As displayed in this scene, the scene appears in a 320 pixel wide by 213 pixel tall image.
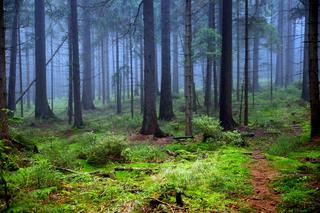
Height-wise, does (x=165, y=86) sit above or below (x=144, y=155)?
above

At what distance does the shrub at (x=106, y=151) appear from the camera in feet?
28.9

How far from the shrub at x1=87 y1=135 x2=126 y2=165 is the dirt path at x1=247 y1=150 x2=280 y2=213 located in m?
3.86

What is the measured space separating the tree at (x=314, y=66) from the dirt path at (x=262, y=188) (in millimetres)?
3265

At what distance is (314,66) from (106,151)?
26.6 ft

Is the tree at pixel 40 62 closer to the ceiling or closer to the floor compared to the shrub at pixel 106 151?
closer to the ceiling

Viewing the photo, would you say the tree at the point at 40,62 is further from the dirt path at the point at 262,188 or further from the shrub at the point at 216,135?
the dirt path at the point at 262,188

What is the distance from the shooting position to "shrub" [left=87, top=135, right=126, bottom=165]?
28.9 ft

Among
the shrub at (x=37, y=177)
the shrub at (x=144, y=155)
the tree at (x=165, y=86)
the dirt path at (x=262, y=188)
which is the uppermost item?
the tree at (x=165, y=86)

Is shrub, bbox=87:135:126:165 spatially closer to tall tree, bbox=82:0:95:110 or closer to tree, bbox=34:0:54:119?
tree, bbox=34:0:54:119

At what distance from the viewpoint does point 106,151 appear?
29.6 feet

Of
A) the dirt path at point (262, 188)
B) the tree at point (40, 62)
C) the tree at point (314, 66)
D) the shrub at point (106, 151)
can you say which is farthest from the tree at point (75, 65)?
the tree at point (314, 66)

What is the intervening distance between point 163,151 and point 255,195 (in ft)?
16.7

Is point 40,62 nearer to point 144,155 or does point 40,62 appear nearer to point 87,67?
point 87,67

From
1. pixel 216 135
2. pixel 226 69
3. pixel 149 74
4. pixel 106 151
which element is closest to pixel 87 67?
pixel 149 74
